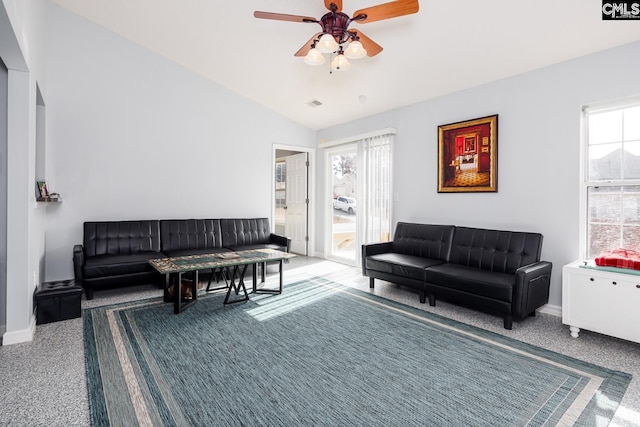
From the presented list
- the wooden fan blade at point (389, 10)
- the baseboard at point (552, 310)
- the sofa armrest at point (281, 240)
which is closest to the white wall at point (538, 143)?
the baseboard at point (552, 310)

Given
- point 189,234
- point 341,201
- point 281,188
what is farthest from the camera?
point 281,188

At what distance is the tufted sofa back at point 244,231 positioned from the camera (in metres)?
5.31

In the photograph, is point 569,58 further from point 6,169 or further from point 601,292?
point 6,169

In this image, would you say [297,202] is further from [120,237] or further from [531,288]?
[531,288]

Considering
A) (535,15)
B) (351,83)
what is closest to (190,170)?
(351,83)

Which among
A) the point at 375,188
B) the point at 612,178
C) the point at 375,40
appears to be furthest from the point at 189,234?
the point at 612,178

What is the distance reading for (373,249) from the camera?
4.45 m

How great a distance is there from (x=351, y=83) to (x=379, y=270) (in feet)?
8.89

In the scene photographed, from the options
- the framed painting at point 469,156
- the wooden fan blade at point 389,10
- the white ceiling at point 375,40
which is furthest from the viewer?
the framed painting at point 469,156

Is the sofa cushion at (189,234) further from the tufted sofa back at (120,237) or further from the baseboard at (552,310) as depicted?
the baseboard at (552,310)

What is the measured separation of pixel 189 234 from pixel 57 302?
6.52 ft

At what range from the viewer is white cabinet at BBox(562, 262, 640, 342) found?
2572 millimetres

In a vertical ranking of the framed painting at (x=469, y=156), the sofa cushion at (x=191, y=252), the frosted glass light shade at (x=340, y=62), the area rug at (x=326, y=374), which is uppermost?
the frosted glass light shade at (x=340, y=62)

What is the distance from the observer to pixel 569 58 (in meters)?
3.29
